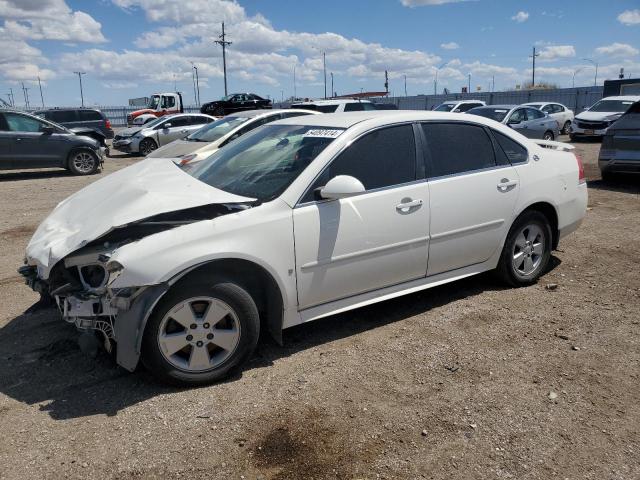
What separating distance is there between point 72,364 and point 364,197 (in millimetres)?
2340

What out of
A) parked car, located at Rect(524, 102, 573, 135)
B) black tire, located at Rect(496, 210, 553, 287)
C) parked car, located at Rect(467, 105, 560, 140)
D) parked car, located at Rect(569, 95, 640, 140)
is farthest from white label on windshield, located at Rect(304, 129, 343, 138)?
parked car, located at Rect(524, 102, 573, 135)

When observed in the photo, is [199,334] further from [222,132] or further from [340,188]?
[222,132]

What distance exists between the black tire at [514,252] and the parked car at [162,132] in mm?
15303

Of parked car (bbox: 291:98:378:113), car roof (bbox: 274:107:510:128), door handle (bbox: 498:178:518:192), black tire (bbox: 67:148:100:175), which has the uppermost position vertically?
parked car (bbox: 291:98:378:113)

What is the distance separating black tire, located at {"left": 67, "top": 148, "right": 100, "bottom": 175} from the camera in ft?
46.3

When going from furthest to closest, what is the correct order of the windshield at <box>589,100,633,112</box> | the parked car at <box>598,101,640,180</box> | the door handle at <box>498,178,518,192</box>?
the windshield at <box>589,100,633,112</box> < the parked car at <box>598,101,640,180</box> < the door handle at <box>498,178,518,192</box>

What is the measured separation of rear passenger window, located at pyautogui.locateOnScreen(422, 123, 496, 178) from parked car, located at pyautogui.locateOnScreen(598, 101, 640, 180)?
21.0 feet

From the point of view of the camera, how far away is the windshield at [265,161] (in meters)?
3.82

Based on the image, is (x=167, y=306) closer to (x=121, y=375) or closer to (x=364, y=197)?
(x=121, y=375)

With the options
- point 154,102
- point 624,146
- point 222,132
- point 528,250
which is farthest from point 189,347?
point 154,102

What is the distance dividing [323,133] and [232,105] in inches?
1156

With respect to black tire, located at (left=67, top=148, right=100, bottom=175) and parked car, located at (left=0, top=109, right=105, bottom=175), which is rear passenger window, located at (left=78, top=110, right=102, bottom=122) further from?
black tire, located at (left=67, top=148, right=100, bottom=175)

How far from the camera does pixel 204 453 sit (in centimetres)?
282

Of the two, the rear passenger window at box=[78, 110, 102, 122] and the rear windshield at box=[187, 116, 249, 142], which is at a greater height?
the rear passenger window at box=[78, 110, 102, 122]
